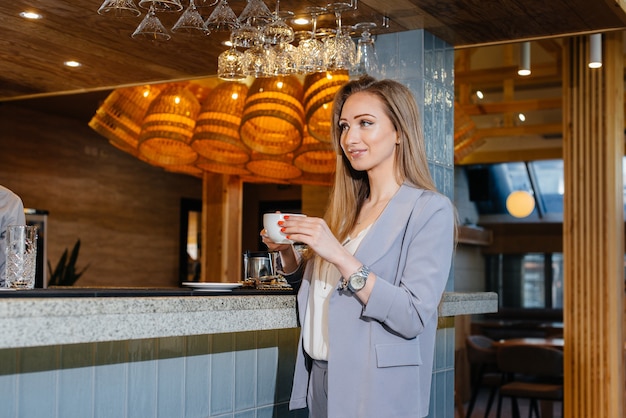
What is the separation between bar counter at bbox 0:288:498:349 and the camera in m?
1.66

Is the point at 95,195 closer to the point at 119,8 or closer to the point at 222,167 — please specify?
the point at 222,167

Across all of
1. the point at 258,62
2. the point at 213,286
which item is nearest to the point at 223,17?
the point at 258,62

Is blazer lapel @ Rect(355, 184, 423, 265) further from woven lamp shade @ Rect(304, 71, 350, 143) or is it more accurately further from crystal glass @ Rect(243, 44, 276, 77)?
woven lamp shade @ Rect(304, 71, 350, 143)

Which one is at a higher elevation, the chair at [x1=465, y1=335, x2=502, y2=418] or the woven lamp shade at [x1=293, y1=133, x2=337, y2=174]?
the woven lamp shade at [x1=293, y1=133, x2=337, y2=174]

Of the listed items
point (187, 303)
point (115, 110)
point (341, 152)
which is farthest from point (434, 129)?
point (115, 110)

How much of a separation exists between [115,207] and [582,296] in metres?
6.67

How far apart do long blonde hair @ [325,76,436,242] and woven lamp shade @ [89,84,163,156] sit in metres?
3.58

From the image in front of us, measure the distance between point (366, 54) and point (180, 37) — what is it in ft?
3.13

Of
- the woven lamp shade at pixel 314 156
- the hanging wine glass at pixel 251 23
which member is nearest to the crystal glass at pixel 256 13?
the hanging wine glass at pixel 251 23

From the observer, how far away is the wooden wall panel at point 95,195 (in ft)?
31.7

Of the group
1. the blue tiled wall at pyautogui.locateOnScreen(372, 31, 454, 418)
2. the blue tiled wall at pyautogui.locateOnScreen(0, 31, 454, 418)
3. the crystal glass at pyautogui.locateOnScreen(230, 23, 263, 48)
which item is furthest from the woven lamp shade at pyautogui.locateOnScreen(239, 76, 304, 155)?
the blue tiled wall at pyautogui.locateOnScreen(0, 31, 454, 418)

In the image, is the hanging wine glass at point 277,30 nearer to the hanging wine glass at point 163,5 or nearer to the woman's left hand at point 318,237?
Answer: the hanging wine glass at point 163,5

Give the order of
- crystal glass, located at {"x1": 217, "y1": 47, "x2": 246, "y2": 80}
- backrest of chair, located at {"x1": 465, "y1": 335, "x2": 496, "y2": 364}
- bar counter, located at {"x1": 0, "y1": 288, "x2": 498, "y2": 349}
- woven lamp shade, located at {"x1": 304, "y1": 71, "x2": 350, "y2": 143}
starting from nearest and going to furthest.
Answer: bar counter, located at {"x1": 0, "y1": 288, "x2": 498, "y2": 349} → crystal glass, located at {"x1": 217, "y1": 47, "x2": 246, "y2": 80} → woven lamp shade, located at {"x1": 304, "y1": 71, "x2": 350, "y2": 143} → backrest of chair, located at {"x1": 465, "y1": 335, "x2": 496, "y2": 364}

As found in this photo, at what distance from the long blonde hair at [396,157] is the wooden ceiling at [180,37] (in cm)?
115
